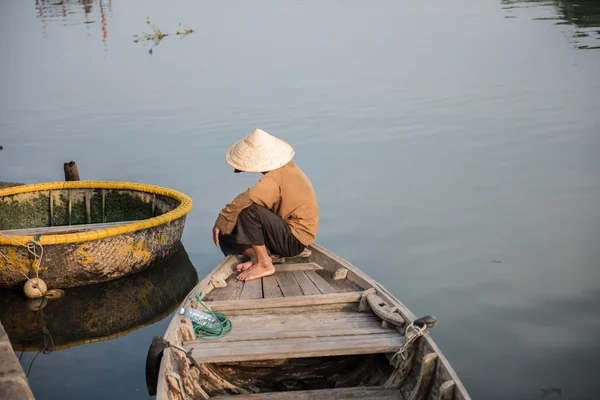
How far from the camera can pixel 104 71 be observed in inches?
723

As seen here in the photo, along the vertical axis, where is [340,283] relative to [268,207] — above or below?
below

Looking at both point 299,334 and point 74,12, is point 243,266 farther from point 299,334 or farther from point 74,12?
point 74,12

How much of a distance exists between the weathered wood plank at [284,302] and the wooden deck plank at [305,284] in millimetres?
203

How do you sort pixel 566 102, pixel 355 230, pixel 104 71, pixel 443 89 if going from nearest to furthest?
pixel 355 230
pixel 566 102
pixel 443 89
pixel 104 71

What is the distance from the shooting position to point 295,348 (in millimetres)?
3875

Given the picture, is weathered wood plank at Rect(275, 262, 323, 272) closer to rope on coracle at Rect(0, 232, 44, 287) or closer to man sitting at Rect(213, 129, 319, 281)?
man sitting at Rect(213, 129, 319, 281)

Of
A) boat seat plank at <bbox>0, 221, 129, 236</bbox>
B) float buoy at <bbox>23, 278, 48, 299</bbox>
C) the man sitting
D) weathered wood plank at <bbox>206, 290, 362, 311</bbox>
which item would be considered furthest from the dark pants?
boat seat plank at <bbox>0, 221, 129, 236</bbox>

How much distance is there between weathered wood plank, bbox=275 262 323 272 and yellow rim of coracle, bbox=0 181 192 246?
1316 mm

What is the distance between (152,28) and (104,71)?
26.5 ft

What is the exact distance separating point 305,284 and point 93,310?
6.61ft

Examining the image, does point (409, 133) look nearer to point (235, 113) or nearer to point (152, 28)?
point (235, 113)

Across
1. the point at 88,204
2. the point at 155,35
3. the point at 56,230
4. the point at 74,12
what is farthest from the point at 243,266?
the point at 74,12

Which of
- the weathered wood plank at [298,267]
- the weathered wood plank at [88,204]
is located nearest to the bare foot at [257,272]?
the weathered wood plank at [298,267]

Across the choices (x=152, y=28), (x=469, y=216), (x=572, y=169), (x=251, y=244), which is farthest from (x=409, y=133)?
(x=152, y=28)
